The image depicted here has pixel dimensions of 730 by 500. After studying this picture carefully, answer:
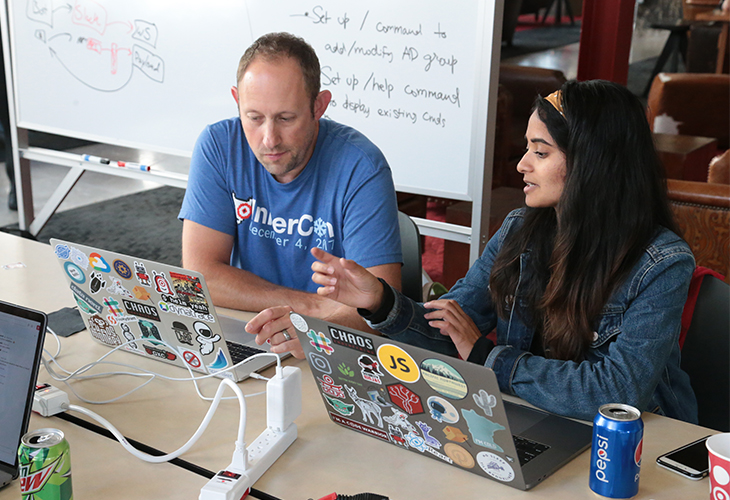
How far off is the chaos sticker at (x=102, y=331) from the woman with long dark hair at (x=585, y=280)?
0.43 m

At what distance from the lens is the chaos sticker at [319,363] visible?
112cm

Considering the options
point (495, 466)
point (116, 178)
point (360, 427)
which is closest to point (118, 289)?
point (360, 427)

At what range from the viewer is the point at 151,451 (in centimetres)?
113

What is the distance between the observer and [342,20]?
2693mm

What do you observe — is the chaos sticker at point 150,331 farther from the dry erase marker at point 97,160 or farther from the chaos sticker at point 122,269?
the dry erase marker at point 97,160

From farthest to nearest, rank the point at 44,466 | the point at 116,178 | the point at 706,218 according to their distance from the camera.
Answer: the point at 116,178, the point at 706,218, the point at 44,466

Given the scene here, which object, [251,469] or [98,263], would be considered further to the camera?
[98,263]

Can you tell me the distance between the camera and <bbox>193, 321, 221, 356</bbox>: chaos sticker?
50.5 inches

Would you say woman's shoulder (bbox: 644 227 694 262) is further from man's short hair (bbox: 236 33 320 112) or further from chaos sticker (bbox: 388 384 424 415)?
man's short hair (bbox: 236 33 320 112)

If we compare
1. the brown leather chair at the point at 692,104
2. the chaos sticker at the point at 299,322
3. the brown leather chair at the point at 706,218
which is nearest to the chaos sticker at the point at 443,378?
the chaos sticker at the point at 299,322

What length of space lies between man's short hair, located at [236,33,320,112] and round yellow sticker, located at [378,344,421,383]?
36.0 inches

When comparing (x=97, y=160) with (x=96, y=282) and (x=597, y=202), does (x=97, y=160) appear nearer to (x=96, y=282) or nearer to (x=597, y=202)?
(x=96, y=282)

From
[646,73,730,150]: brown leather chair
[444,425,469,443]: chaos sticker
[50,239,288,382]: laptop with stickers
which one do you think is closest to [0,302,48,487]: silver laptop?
[50,239,288,382]: laptop with stickers

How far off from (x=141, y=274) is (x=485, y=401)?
67 centimetres
